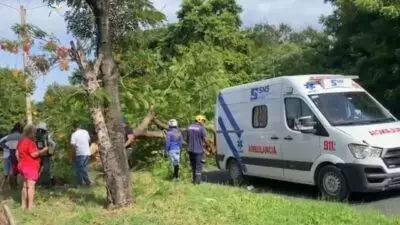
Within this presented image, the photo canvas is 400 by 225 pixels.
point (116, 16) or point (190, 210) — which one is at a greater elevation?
point (116, 16)

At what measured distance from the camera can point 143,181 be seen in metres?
11.8

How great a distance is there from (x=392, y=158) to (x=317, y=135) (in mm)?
1439

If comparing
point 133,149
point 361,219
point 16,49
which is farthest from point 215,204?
point 133,149

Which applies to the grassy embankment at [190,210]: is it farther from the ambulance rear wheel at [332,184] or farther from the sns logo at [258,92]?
the sns logo at [258,92]

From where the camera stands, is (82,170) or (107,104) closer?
(107,104)

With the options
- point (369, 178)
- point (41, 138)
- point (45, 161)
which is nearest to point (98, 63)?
point (41, 138)

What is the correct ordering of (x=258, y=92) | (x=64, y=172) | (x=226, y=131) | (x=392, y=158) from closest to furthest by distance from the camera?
(x=392, y=158), (x=258, y=92), (x=226, y=131), (x=64, y=172)

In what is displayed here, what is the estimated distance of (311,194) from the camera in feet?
39.4

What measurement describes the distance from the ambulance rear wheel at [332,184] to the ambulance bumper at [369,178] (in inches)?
8.3

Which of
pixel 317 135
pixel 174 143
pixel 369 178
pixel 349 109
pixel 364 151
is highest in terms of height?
pixel 349 109

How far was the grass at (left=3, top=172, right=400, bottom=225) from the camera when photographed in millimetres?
8117

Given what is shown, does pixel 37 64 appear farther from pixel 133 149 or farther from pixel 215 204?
pixel 133 149

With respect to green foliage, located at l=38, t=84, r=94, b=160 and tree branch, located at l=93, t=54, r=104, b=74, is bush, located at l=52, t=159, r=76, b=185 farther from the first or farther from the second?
tree branch, located at l=93, t=54, r=104, b=74

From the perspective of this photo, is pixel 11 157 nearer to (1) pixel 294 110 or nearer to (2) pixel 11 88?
(1) pixel 294 110
